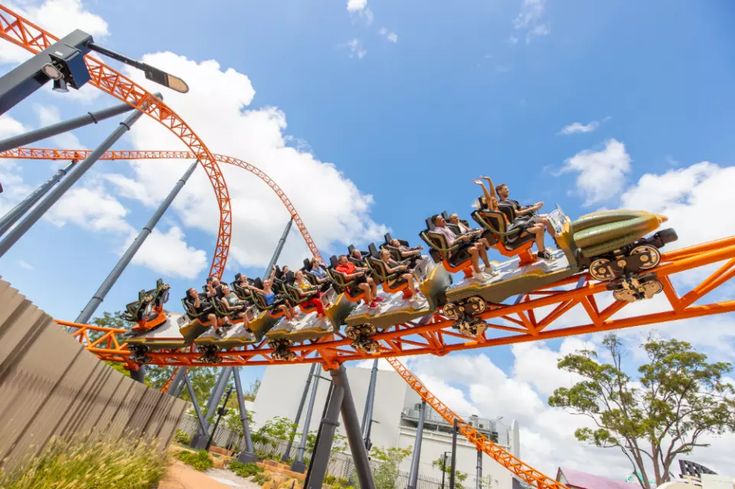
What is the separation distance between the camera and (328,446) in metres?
5.03

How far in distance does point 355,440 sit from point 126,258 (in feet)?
33.2

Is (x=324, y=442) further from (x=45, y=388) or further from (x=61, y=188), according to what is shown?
(x=61, y=188)

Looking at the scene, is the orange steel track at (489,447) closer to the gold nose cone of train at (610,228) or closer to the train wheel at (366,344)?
the train wheel at (366,344)

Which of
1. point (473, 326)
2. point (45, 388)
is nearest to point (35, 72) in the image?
point (45, 388)

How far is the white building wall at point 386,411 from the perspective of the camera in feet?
78.7

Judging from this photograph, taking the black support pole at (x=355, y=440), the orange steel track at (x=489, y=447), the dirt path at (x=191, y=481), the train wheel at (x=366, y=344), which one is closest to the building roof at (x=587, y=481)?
the orange steel track at (x=489, y=447)

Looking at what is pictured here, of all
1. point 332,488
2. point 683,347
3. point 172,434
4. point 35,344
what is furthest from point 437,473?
point 35,344

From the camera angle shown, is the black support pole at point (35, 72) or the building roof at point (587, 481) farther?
the building roof at point (587, 481)

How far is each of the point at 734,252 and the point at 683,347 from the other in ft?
46.3

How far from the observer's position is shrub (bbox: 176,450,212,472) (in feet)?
37.0

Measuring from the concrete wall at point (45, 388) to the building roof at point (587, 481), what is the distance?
73.5 ft

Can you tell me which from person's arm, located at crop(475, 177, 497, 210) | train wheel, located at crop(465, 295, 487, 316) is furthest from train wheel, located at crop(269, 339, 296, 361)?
person's arm, located at crop(475, 177, 497, 210)

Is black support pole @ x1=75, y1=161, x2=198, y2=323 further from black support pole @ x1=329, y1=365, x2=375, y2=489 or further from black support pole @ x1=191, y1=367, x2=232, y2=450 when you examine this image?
black support pole @ x1=329, y1=365, x2=375, y2=489

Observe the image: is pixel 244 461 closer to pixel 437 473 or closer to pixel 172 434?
pixel 172 434
